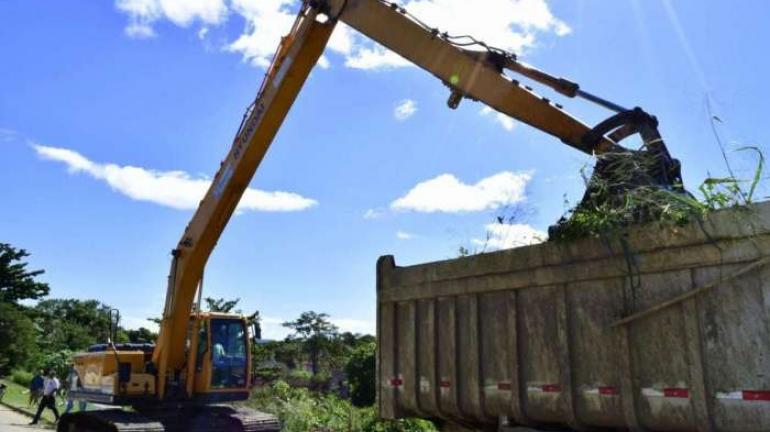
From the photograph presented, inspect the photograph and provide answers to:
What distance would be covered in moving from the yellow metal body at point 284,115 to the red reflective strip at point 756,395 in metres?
4.41

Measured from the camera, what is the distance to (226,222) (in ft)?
37.9

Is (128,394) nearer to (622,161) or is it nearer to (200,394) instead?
(200,394)

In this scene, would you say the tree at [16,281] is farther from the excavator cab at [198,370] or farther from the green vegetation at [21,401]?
the excavator cab at [198,370]

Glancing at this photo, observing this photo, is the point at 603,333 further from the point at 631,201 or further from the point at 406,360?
the point at 406,360

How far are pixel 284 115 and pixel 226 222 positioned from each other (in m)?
2.34

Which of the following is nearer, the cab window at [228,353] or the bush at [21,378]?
the cab window at [228,353]

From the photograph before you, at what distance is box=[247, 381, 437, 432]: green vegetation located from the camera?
582 inches

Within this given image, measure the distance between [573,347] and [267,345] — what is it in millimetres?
48855

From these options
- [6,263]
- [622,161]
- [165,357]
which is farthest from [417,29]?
[6,263]

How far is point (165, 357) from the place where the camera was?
11.9 meters

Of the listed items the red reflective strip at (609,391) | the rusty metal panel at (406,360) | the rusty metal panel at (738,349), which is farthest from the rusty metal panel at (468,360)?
the rusty metal panel at (738,349)

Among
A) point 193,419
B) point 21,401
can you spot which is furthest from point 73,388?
point 21,401

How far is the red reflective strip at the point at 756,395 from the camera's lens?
327 centimetres

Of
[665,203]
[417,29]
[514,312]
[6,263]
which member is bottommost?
[514,312]
